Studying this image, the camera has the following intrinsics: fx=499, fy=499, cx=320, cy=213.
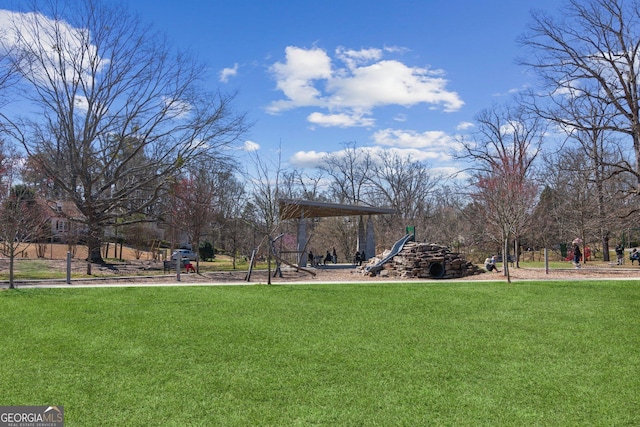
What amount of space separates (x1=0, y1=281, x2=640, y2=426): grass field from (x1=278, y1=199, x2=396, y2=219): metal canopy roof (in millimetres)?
11439

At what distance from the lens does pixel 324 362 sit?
599 centimetres

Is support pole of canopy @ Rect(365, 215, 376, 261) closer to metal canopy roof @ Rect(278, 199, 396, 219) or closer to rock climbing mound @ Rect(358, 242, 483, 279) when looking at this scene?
metal canopy roof @ Rect(278, 199, 396, 219)

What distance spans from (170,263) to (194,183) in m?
11.1

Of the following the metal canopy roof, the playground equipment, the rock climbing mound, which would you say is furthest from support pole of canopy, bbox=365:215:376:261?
the rock climbing mound

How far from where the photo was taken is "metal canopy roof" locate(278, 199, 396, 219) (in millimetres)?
22170

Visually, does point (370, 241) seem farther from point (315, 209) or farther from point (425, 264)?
point (425, 264)

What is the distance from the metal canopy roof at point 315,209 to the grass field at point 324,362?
450 inches

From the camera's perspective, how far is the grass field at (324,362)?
446cm

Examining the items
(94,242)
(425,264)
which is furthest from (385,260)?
(94,242)

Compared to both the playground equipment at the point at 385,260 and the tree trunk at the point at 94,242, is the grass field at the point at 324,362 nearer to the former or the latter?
the playground equipment at the point at 385,260

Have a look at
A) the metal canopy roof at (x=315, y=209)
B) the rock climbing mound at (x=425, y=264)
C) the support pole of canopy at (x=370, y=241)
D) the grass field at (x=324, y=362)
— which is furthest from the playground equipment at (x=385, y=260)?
the grass field at (x=324, y=362)

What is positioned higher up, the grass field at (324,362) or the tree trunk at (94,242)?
the tree trunk at (94,242)

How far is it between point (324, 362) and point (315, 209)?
1911cm

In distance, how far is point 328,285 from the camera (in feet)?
49.3
